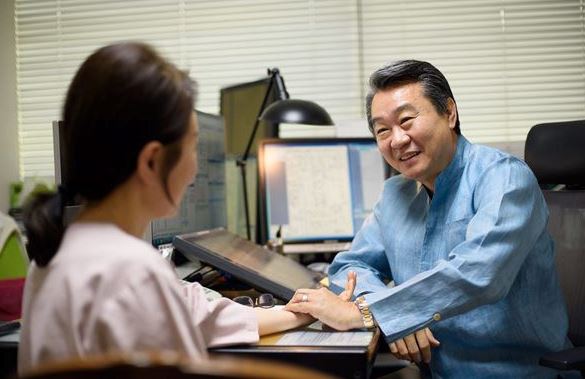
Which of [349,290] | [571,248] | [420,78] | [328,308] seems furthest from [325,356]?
[571,248]

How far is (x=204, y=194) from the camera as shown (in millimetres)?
2125

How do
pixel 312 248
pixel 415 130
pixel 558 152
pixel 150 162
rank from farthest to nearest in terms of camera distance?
pixel 312 248, pixel 558 152, pixel 415 130, pixel 150 162

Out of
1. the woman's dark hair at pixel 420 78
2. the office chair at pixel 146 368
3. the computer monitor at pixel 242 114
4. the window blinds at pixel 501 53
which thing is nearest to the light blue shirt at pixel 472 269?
the woman's dark hair at pixel 420 78

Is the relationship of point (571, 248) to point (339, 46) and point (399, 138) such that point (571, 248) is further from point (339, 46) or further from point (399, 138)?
point (339, 46)

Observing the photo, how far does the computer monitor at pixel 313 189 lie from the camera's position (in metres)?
2.47

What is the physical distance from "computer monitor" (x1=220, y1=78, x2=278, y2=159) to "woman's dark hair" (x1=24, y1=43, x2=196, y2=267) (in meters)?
1.97

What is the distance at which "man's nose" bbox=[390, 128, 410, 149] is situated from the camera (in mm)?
1542

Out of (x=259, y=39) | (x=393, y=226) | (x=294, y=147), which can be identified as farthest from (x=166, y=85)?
(x=259, y=39)

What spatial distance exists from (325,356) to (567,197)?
3.56ft

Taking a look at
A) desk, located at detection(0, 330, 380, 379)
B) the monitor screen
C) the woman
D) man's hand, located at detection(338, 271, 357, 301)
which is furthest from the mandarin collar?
Result: the woman

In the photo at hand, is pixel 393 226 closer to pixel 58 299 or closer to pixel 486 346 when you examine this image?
pixel 486 346

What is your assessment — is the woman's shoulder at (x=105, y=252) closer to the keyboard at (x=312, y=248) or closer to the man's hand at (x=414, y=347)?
the man's hand at (x=414, y=347)

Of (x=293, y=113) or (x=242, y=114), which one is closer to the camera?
(x=293, y=113)

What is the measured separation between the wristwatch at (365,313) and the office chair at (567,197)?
73 cm
